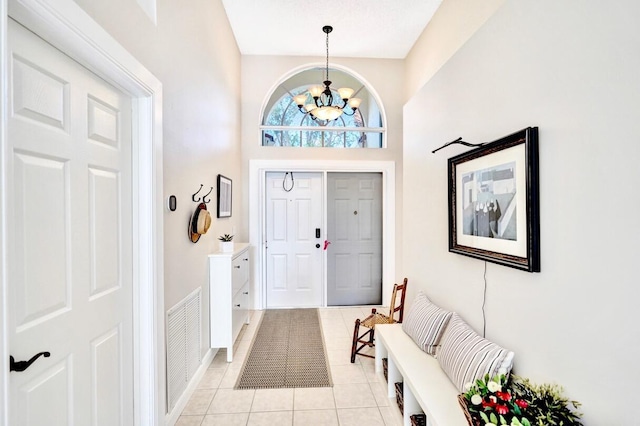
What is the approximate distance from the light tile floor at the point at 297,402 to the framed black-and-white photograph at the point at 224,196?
→ 1464mm

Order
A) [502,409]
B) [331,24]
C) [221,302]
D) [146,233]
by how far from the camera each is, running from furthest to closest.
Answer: [331,24], [221,302], [146,233], [502,409]

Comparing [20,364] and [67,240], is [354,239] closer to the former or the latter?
[67,240]

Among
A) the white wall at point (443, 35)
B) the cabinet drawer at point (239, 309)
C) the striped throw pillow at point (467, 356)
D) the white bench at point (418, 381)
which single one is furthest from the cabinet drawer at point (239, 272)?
the white wall at point (443, 35)

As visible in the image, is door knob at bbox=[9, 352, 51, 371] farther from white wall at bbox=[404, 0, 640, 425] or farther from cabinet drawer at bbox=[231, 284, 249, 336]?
white wall at bbox=[404, 0, 640, 425]

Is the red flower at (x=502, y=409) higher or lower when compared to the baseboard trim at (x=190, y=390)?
higher

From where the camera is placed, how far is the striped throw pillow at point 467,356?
56.0 inches

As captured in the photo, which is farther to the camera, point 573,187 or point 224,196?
point 224,196

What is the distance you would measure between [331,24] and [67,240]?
138 inches

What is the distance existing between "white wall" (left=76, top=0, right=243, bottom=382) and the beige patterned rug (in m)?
0.52

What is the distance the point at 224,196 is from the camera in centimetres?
325

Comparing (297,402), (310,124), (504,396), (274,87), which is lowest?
(297,402)

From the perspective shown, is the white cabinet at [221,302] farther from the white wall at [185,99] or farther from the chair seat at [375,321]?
the chair seat at [375,321]

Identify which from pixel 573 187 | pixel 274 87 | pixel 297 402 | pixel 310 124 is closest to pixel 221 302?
A: pixel 297 402

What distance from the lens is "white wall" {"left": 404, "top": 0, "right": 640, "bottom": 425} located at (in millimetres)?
945
